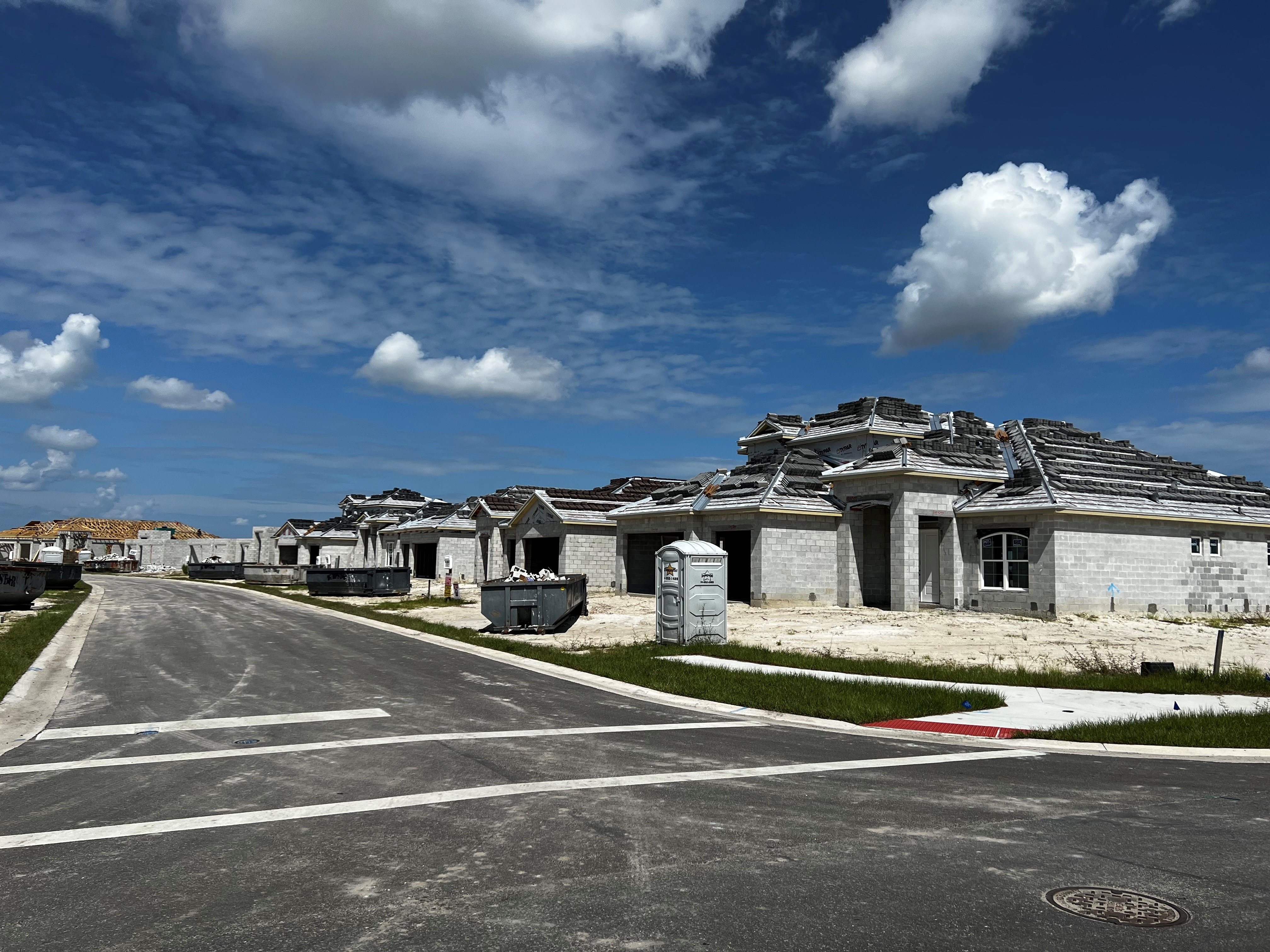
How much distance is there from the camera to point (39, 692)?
13.5 metres

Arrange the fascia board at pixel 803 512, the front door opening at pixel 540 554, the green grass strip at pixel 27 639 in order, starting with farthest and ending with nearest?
1. the front door opening at pixel 540 554
2. the fascia board at pixel 803 512
3. the green grass strip at pixel 27 639

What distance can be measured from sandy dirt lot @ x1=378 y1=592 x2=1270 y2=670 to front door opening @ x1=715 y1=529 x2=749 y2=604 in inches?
223

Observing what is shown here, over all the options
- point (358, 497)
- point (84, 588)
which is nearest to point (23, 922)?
point (84, 588)

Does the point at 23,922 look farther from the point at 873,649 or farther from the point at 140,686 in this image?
the point at 873,649

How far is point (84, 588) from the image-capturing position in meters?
46.6

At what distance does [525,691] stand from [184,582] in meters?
53.9

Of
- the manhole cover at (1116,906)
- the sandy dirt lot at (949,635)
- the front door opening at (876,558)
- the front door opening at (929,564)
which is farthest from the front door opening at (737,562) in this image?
the manhole cover at (1116,906)

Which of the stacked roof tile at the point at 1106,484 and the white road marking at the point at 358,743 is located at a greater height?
the stacked roof tile at the point at 1106,484

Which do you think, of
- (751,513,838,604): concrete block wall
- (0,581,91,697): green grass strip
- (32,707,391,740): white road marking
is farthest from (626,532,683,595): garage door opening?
(32,707,391,740): white road marking

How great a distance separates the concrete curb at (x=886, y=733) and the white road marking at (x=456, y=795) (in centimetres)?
58

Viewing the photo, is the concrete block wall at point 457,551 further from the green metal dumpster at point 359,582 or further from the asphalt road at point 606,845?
the asphalt road at point 606,845

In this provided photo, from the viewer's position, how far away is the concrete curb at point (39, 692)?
34.8 feet

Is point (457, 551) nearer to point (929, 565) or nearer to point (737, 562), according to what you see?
point (737, 562)

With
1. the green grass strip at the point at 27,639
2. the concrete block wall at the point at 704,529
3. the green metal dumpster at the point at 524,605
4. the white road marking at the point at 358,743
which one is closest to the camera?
the white road marking at the point at 358,743
